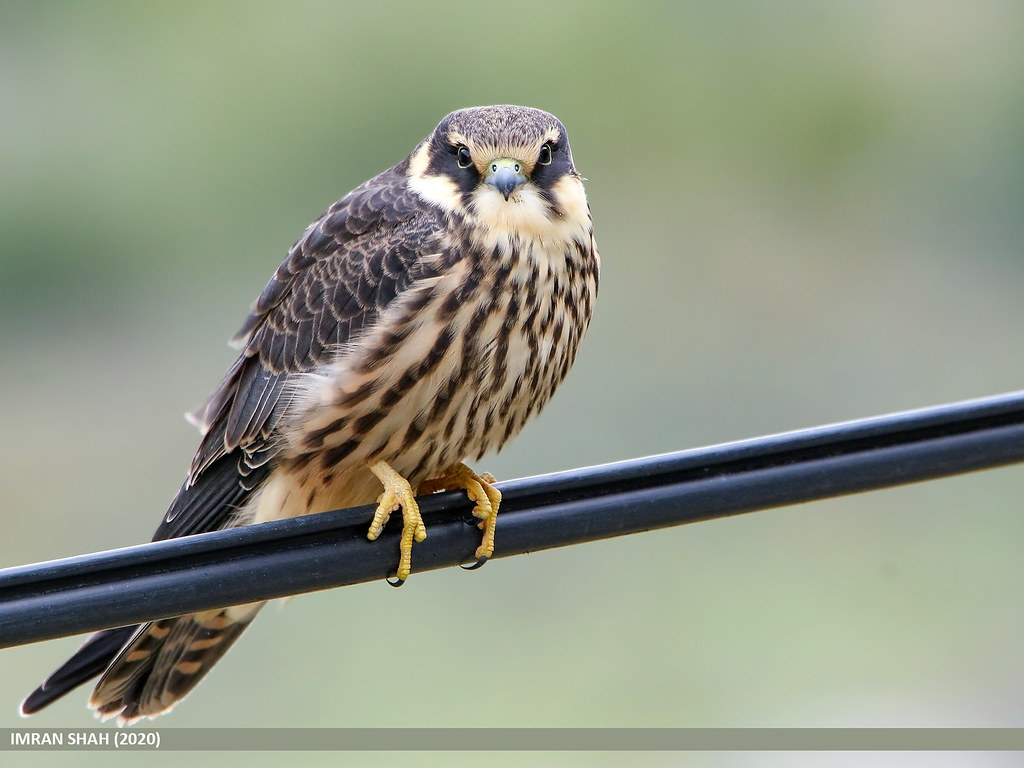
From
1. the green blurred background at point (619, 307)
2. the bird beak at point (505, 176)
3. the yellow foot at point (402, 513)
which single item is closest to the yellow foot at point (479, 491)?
the yellow foot at point (402, 513)

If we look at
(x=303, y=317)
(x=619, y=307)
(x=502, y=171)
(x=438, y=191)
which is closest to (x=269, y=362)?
(x=303, y=317)

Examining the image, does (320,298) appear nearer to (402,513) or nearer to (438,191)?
(438,191)

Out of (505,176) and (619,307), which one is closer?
(505,176)

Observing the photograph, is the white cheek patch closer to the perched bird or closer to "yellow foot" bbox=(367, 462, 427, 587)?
the perched bird

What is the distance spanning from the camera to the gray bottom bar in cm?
343

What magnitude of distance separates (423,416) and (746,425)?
5198 millimetres

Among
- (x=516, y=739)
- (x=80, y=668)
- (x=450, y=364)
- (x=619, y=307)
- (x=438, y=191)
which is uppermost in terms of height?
(x=438, y=191)

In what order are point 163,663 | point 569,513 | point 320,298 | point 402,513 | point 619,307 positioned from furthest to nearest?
point 619,307 < point 163,663 < point 320,298 < point 402,513 < point 569,513

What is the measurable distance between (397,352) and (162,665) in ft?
3.23

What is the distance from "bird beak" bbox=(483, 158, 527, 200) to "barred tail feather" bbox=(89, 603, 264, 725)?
3.68ft

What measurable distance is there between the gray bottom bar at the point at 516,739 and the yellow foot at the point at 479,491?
76 cm

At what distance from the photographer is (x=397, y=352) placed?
2838 mm

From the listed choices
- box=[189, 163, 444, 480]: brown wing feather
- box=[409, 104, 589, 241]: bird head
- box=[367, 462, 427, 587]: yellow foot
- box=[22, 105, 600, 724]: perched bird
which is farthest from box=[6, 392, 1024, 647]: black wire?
box=[409, 104, 589, 241]: bird head

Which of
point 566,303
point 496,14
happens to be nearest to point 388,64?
point 496,14
